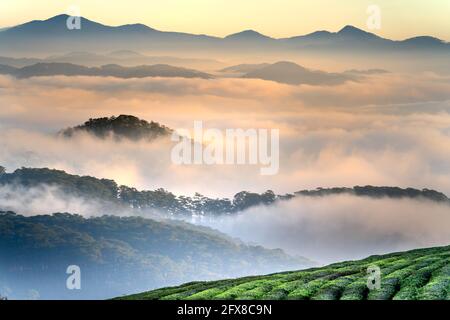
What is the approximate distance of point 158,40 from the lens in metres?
102

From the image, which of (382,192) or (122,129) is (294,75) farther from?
(122,129)

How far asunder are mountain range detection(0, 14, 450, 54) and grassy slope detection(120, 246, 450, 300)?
145 ft

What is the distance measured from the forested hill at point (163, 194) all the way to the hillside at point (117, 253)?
5.98 m

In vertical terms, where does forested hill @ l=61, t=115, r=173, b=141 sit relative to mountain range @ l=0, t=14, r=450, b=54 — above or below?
below

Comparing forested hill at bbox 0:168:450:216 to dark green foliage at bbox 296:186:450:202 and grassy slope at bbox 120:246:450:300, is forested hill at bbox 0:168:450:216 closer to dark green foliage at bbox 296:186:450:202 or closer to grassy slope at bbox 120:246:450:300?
dark green foliage at bbox 296:186:450:202

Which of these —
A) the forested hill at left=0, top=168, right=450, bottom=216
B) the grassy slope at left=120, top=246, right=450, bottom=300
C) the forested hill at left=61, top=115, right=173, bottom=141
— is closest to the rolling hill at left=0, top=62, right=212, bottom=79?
the forested hill at left=61, top=115, right=173, bottom=141

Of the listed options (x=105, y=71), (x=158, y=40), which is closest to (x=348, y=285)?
(x=158, y=40)

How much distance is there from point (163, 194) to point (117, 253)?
15.1m

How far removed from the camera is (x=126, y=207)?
15100 centimetres

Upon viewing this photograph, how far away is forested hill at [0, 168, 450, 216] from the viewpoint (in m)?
115

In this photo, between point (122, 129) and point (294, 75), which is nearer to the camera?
point (294, 75)

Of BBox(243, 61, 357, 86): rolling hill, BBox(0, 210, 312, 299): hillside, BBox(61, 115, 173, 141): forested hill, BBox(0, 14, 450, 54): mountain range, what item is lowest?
BBox(0, 210, 312, 299): hillside

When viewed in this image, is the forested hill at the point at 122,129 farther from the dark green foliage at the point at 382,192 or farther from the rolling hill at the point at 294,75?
the dark green foliage at the point at 382,192

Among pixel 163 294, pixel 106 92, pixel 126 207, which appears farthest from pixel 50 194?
pixel 163 294
